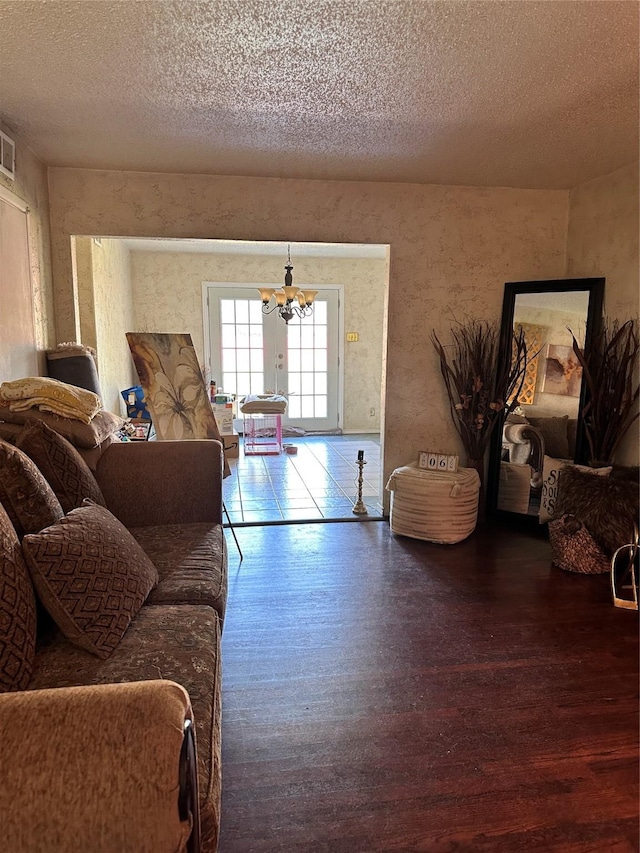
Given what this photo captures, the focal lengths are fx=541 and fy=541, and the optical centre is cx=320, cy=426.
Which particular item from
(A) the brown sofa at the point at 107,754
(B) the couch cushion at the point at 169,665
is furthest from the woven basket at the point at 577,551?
(A) the brown sofa at the point at 107,754

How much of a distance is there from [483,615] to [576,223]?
2912mm

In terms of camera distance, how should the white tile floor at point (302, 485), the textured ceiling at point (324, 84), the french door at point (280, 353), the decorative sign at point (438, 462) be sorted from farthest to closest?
the french door at point (280, 353), the white tile floor at point (302, 485), the decorative sign at point (438, 462), the textured ceiling at point (324, 84)

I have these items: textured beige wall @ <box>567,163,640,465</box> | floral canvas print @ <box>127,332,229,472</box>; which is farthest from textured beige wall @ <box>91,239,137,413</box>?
textured beige wall @ <box>567,163,640,465</box>

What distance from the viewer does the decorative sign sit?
383 cm

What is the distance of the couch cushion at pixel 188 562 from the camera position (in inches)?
73.5

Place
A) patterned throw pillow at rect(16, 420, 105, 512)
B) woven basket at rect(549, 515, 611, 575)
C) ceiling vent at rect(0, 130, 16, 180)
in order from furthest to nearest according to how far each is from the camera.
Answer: woven basket at rect(549, 515, 611, 575) → ceiling vent at rect(0, 130, 16, 180) → patterned throw pillow at rect(16, 420, 105, 512)

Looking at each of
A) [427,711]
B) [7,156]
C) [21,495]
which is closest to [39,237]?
[7,156]

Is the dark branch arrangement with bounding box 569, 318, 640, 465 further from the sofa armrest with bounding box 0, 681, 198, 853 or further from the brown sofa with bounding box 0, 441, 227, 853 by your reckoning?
the sofa armrest with bounding box 0, 681, 198, 853

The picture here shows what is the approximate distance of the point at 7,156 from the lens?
2.80m

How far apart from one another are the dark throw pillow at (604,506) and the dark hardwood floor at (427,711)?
10.3 inches

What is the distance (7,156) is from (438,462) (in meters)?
3.15

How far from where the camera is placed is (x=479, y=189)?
3.91 metres

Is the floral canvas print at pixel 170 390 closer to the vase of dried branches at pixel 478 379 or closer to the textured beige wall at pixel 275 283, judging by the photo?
the vase of dried branches at pixel 478 379

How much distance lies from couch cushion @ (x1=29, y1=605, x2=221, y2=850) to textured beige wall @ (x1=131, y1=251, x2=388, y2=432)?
6075 mm
